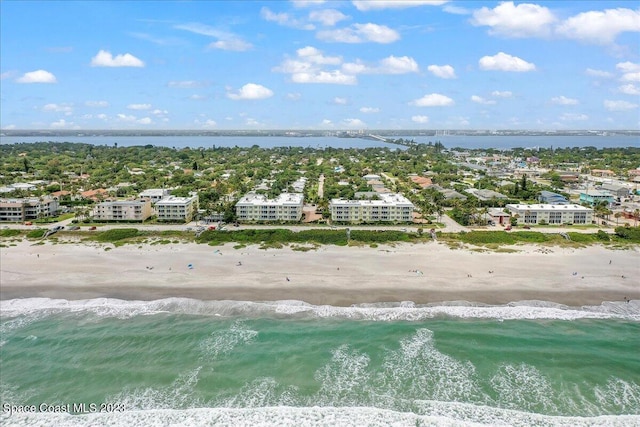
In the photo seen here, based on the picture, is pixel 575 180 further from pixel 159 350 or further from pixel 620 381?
pixel 159 350

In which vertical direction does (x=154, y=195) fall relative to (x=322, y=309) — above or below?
above

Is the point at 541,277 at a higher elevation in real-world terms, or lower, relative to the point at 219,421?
higher

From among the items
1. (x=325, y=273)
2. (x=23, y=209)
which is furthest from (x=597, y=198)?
(x=23, y=209)

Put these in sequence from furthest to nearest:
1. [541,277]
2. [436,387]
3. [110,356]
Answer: [541,277], [110,356], [436,387]

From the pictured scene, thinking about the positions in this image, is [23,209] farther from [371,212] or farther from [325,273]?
[371,212]

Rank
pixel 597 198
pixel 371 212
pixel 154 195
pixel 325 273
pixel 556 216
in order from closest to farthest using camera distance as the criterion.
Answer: pixel 325 273, pixel 556 216, pixel 371 212, pixel 597 198, pixel 154 195

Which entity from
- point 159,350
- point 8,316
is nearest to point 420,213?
point 159,350
